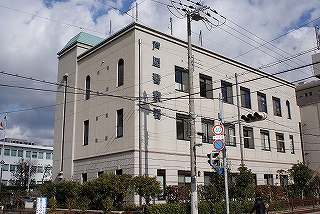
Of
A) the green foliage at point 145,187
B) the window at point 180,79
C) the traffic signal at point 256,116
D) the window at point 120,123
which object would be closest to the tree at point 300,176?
the window at point 180,79

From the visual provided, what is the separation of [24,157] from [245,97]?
61403mm

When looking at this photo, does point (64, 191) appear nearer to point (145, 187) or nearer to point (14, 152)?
point (145, 187)

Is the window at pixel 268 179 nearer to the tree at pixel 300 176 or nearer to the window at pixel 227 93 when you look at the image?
the tree at pixel 300 176

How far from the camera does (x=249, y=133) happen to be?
32.6 m

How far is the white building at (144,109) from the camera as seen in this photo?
2369cm

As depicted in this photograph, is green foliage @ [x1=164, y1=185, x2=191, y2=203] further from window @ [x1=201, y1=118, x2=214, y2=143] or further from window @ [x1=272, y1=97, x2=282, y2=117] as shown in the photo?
window @ [x1=272, y1=97, x2=282, y2=117]

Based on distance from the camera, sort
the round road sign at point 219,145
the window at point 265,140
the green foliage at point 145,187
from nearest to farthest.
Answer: the round road sign at point 219,145 → the green foliage at point 145,187 → the window at point 265,140

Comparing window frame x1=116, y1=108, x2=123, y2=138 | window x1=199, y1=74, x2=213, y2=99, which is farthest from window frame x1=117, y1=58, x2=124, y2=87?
window x1=199, y1=74, x2=213, y2=99

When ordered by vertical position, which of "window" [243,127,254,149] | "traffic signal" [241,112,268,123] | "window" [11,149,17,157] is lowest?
"traffic signal" [241,112,268,123]

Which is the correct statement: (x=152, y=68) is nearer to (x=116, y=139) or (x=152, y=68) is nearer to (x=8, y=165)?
(x=116, y=139)

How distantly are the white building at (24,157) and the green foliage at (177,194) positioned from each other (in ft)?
180

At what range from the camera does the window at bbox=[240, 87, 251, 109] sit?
33000mm

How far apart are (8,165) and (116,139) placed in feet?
197

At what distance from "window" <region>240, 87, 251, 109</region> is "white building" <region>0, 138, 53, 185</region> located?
5031 centimetres
